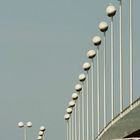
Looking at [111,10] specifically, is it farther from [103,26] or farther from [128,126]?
[128,126]

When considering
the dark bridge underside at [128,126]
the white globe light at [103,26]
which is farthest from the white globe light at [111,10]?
the dark bridge underside at [128,126]

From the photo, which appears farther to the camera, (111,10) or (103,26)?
(103,26)

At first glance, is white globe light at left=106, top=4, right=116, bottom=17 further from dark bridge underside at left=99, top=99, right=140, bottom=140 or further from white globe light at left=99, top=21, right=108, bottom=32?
dark bridge underside at left=99, top=99, right=140, bottom=140

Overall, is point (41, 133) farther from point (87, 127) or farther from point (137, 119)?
point (137, 119)

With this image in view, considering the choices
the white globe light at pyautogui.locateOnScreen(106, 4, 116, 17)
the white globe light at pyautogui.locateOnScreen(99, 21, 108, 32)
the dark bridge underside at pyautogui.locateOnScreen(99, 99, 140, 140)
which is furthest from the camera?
the white globe light at pyautogui.locateOnScreen(99, 21, 108, 32)

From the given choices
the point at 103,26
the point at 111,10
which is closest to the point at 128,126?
the point at 111,10

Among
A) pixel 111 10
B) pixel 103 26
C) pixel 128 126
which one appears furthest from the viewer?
pixel 103 26

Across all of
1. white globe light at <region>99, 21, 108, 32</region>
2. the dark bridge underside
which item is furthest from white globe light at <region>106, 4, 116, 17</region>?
the dark bridge underside

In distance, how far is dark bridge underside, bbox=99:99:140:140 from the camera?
43.9 m

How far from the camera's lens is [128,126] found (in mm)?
47125

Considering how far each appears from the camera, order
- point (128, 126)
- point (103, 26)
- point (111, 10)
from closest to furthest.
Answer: point (128, 126) → point (111, 10) → point (103, 26)

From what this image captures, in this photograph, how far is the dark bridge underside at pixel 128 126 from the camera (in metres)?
43.9

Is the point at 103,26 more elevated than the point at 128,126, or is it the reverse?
the point at 103,26

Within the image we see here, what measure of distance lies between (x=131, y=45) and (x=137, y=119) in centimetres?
979
